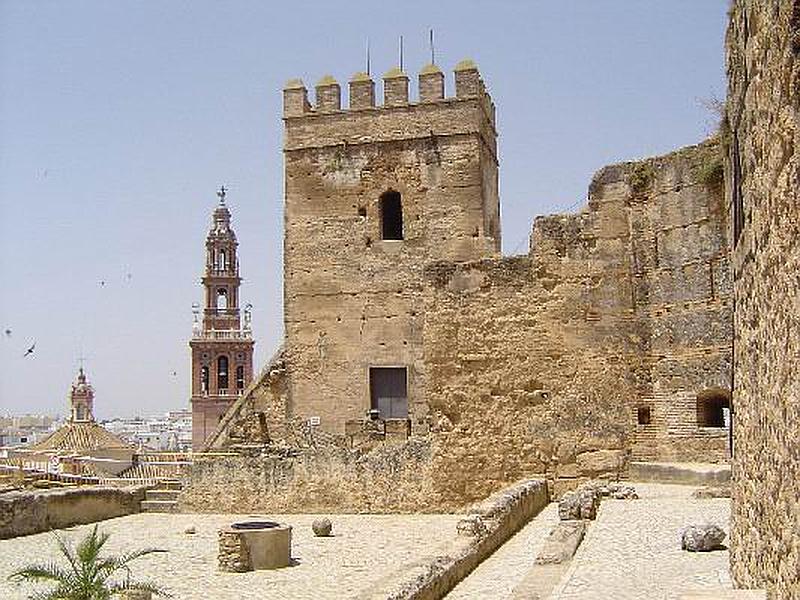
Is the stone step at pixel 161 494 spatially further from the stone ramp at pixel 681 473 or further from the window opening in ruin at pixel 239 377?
the window opening in ruin at pixel 239 377

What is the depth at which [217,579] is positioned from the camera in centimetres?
1202

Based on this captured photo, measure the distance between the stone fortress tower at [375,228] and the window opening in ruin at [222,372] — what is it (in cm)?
3732

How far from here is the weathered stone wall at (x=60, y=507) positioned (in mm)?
16875

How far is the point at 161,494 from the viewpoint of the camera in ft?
66.8

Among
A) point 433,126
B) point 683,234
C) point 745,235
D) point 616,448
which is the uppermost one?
point 433,126

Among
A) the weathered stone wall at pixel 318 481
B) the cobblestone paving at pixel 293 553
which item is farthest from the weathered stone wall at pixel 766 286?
the weathered stone wall at pixel 318 481

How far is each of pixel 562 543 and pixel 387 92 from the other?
725 inches

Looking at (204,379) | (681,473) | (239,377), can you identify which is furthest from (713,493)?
(204,379)

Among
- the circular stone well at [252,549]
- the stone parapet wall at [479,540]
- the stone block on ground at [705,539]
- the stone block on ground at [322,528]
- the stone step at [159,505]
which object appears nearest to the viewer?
the stone parapet wall at [479,540]

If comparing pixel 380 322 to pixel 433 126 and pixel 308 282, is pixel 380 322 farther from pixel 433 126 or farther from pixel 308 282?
pixel 433 126

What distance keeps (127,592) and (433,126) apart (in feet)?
61.3

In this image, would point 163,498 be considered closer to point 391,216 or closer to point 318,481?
point 318,481

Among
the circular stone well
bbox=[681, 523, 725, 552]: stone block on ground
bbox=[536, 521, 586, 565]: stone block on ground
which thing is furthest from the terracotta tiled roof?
bbox=[681, 523, 725, 552]: stone block on ground

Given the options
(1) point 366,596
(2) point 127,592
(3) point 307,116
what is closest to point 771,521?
(1) point 366,596
